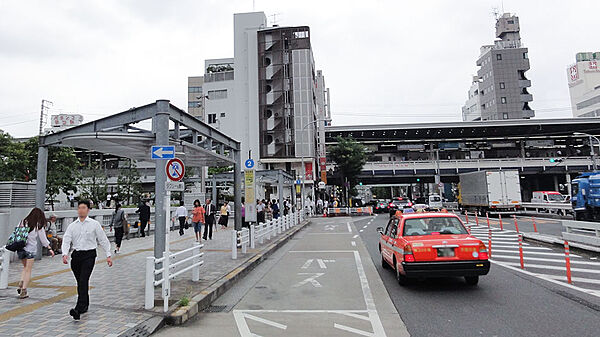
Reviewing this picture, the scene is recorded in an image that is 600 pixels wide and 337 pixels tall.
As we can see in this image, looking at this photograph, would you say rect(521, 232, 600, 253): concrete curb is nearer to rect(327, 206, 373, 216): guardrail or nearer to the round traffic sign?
the round traffic sign

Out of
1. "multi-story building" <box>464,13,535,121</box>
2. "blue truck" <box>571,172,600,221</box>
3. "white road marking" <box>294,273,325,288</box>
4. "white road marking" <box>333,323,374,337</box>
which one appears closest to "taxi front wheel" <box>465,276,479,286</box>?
"white road marking" <box>294,273,325,288</box>


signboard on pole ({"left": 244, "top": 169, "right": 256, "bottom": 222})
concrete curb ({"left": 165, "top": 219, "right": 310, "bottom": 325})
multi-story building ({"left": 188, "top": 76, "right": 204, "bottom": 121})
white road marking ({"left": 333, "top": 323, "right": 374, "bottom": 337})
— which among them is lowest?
white road marking ({"left": 333, "top": 323, "right": 374, "bottom": 337})

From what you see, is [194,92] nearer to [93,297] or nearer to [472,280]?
[93,297]

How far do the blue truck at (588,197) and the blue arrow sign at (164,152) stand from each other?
1967cm

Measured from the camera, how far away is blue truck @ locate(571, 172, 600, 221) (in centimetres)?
1714

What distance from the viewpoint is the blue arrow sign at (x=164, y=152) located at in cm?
649

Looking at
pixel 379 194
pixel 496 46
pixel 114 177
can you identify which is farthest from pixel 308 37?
pixel 379 194

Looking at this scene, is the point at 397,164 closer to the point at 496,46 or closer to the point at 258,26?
the point at 258,26

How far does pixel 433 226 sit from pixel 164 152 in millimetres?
5733

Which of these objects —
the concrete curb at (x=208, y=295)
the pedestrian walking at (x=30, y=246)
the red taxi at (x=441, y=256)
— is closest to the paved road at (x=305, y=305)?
the concrete curb at (x=208, y=295)

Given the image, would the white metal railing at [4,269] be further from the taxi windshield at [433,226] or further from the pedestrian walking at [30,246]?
the taxi windshield at [433,226]

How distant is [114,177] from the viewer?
5747 cm

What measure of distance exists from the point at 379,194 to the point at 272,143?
238ft

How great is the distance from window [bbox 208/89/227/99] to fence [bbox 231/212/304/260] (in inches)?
1595
